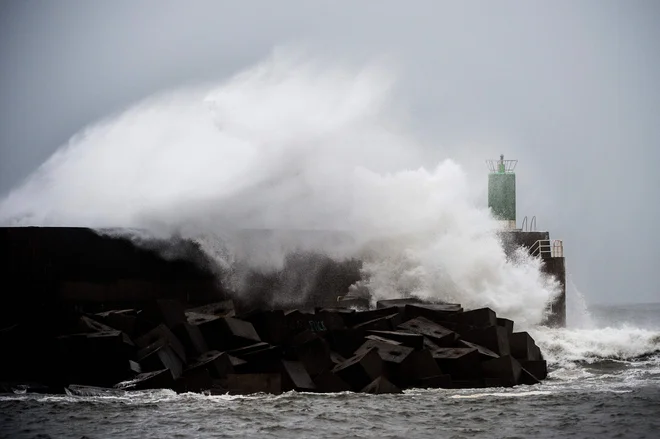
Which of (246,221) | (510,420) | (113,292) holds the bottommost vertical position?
(510,420)

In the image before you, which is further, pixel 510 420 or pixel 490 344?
pixel 490 344

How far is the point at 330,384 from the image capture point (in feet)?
50.6

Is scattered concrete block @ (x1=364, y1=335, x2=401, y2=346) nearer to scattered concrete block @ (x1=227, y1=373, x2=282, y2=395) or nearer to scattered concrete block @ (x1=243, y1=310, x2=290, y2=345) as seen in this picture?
scattered concrete block @ (x1=243, y1=310, x2=290, y2=345)

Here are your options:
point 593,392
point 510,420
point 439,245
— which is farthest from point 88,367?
point 439,245

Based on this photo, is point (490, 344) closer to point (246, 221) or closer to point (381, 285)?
point (381, 285)

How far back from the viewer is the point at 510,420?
1316 cm

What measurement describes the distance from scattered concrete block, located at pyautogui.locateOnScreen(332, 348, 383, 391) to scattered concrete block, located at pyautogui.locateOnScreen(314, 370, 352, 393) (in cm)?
9

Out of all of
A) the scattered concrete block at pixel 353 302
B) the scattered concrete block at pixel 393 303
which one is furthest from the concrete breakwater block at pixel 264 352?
the scattered concrete block at pixel 353 302

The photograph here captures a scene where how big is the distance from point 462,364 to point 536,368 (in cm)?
168

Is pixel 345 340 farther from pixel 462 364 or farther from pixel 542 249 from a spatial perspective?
pixel 542 249

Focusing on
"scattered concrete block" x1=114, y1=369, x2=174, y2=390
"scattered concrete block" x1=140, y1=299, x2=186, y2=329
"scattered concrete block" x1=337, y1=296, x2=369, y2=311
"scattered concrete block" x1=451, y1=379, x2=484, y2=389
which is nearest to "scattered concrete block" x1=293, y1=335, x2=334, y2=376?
"scattered concrete block" x1=451, y1=379, x2=484, y2=389

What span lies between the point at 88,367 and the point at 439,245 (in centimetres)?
974

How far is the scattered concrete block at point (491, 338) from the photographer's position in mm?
17250

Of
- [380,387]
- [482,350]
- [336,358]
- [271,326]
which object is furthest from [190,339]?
[482,350]
